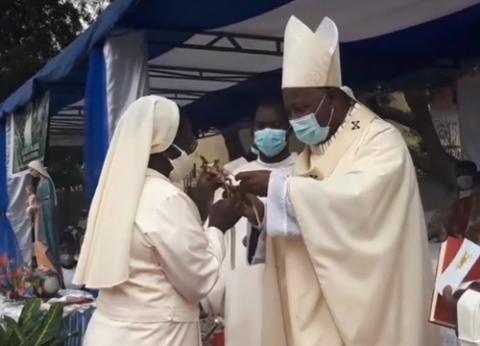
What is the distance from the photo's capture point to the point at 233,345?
13.1 feet

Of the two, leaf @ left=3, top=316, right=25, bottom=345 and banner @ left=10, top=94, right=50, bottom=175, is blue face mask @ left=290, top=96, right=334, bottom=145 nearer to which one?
leaf @ left=3, top=316, right=25, bottom=345

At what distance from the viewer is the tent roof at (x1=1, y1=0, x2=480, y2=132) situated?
595 centimetres

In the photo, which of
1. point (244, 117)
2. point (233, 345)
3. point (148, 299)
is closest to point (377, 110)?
point (244, 117)

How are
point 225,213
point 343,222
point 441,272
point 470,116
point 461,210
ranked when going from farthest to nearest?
point 470,116 < point 461,210 < point 225,213 < point 343,222 < point 441,272

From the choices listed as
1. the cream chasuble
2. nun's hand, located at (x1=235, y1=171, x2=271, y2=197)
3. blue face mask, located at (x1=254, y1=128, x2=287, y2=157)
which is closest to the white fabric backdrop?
blue face mask, located at (x1=254, y1=128, x2=287, y2=157)

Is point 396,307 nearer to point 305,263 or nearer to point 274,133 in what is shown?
point 305,263

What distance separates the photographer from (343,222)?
296cm

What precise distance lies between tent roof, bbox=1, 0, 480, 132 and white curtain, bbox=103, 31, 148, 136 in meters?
0.09

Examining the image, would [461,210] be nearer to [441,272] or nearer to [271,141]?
[271,141]

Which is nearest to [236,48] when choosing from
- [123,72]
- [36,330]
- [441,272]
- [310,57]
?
[123,72]

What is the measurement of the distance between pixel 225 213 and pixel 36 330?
227 centimetres

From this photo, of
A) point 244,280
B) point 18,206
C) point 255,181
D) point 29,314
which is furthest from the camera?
point 18,206

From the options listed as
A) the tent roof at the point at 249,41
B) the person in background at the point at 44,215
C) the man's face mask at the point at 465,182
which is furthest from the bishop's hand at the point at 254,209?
the person in background at the point at 44,215

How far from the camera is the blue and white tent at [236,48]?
5.68 metres
